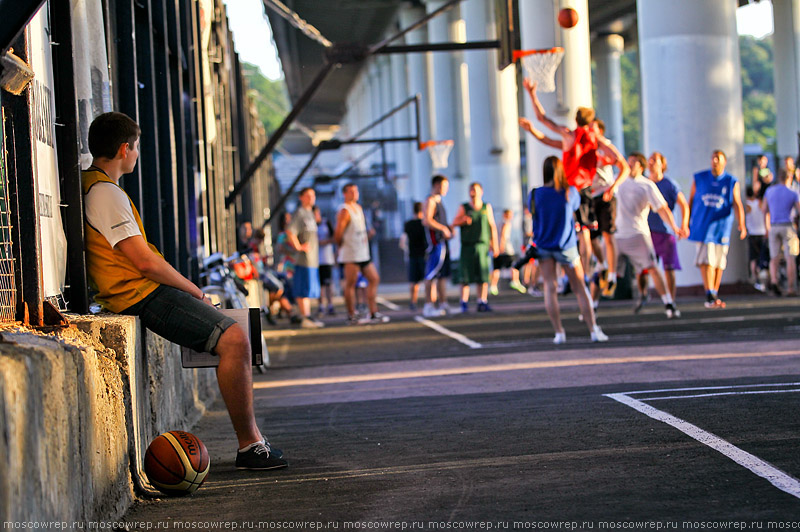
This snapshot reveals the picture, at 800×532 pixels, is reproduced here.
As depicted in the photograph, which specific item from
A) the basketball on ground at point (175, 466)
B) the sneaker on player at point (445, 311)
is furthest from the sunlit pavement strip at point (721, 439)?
the sneaker on player at point (445, 311)

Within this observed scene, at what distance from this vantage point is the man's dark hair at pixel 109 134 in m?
5.88

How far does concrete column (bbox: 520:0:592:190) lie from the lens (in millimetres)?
26578

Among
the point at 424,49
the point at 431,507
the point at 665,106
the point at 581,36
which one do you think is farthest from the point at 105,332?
the point at 581,36

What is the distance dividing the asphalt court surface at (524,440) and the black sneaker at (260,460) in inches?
2.7

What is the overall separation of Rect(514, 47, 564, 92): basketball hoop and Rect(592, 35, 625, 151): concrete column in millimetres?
38428

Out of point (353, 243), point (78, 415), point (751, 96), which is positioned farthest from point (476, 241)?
point (751, 96)

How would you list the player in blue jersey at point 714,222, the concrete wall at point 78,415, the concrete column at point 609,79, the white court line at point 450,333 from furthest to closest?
the concrete column at point 609,79 < the player in blue jersey at point 714,222 < the white court line at point 450,333 < the concrete wall at point 78,415

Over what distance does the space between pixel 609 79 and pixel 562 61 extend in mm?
32692

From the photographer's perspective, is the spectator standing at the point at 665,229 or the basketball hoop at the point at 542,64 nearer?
the spectator standing at the point at 665,229

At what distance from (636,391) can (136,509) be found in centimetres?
386

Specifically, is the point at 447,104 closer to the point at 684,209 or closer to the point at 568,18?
the point at 568,18

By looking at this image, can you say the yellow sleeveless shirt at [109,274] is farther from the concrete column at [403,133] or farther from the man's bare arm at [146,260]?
the concrete column at [403,133]

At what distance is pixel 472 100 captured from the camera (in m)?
40.5

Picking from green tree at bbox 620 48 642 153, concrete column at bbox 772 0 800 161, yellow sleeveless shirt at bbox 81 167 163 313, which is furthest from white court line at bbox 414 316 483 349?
green tree at bbox 620 48 642 153
